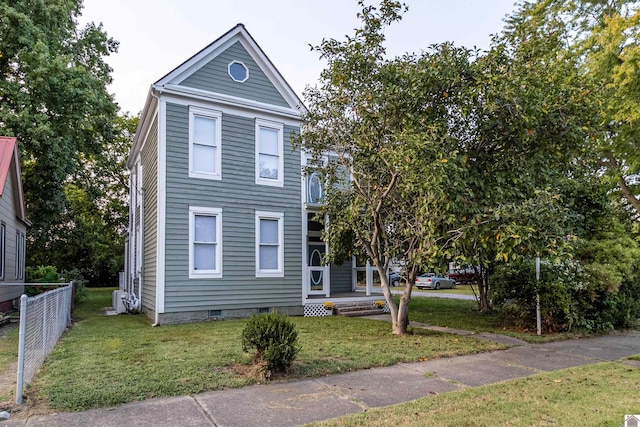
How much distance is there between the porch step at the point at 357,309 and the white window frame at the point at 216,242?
3.82 metres

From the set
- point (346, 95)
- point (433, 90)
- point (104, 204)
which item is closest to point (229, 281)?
point (346, 95)

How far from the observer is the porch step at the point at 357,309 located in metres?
12.8

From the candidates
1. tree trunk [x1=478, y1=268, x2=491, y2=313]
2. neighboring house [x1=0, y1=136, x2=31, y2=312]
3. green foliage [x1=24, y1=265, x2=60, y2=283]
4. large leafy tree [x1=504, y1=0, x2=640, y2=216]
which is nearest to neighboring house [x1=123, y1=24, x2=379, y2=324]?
neighboring house [x1=0, y1=136, x2=31, y2=312]

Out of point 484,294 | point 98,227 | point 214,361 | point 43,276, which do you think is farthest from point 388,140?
point 98,227

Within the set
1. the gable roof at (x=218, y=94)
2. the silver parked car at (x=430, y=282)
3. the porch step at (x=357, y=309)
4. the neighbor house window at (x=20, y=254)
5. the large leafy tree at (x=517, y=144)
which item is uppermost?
the gable roof at (x=218, y=94)

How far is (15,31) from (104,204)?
53.9 feet

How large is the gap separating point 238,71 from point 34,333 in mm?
8778

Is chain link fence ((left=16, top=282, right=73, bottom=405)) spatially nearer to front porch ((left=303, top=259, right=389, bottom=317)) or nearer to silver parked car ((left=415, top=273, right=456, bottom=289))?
front porch ((left=303, top=259, right=389, bottom=317))

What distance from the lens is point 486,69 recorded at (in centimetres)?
758

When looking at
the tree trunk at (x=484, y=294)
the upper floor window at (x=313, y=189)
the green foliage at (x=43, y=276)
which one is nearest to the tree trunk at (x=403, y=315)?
the upper floor window at (x=313, y=189)

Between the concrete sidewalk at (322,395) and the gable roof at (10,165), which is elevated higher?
the gable roof at (10,165)

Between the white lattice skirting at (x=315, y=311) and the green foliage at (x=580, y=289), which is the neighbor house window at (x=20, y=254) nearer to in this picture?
the white lattice skirting at (x=315, y=311)

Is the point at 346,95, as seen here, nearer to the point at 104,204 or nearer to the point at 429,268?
the point at 429,268

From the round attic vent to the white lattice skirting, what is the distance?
6.83 metres
